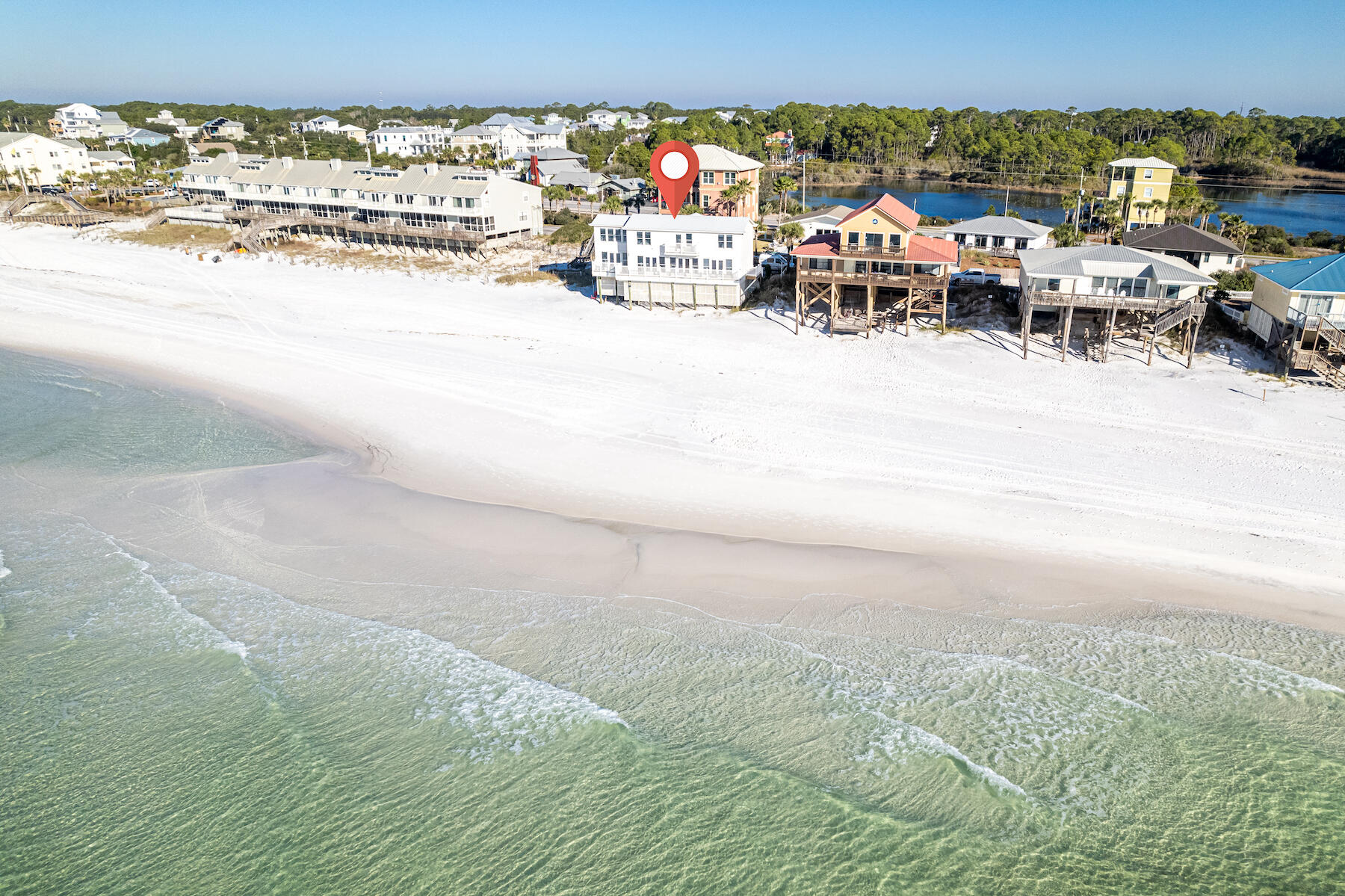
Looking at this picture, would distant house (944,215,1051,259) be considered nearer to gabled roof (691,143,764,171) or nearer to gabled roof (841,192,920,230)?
gabled roof (841,192,920,230)

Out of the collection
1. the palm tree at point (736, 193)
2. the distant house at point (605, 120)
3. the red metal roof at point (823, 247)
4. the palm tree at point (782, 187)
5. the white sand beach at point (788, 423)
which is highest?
the distant house at point (605, 120)

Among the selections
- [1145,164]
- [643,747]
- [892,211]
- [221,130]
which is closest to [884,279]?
[892,211]

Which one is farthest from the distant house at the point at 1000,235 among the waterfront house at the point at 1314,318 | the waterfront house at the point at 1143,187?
the waterfront house at the point at 1314,318

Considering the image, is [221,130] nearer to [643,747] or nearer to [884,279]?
[884,279]

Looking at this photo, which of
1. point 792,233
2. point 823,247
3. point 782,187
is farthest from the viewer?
point 782,187

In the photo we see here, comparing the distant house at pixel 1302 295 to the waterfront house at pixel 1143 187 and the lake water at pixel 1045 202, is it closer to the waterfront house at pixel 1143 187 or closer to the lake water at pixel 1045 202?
the waterfront house at pixel 1143 187

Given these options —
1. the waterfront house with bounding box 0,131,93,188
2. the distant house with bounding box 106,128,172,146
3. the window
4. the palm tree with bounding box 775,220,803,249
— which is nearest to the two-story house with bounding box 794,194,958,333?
the palm tree with bounding box 775,220,803,249
